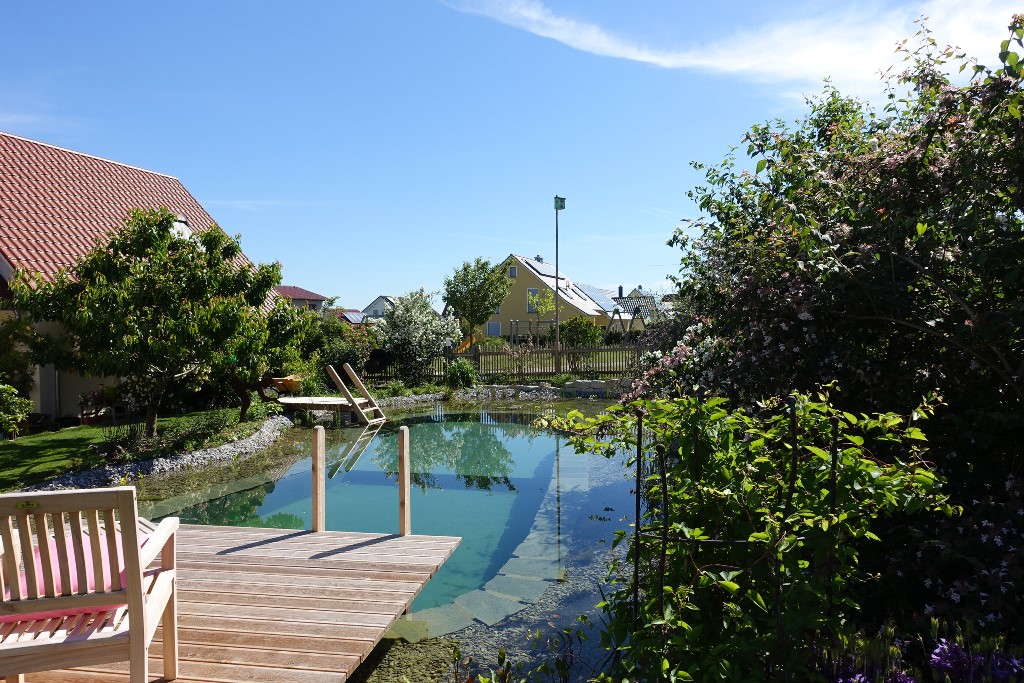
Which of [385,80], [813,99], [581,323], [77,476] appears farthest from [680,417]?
[581,323]

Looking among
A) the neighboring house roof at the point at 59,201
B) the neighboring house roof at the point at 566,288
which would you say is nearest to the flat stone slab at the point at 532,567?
the neighboring house roof at the point at 59,201

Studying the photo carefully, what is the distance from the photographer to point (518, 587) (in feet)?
19.3

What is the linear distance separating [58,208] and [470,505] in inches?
517

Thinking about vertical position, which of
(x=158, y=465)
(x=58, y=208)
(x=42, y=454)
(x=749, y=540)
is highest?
(x=58, y=208)

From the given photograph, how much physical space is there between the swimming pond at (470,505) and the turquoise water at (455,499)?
0.7 inches

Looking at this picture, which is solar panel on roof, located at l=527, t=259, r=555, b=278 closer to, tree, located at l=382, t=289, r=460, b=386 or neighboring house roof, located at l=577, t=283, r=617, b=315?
neighboring house roof, located at l=577, t=283, r=617, b=315

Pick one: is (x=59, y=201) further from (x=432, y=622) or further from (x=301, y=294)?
(x=301, y=294)

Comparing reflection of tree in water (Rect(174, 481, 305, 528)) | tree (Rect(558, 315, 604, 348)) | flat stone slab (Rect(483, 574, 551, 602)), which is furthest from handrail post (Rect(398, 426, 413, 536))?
tree (Rect(558, 315, 604, 348))

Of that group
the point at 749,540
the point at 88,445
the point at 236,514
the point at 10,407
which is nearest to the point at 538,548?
the point at 236,514

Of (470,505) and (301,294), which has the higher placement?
(301,294)

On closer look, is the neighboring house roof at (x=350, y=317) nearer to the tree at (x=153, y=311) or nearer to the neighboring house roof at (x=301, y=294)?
the neighboring house roof at (x=301, y=294)

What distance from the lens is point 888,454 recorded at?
157 inches

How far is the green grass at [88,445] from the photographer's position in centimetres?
943

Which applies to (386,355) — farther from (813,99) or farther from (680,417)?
(680,417)
